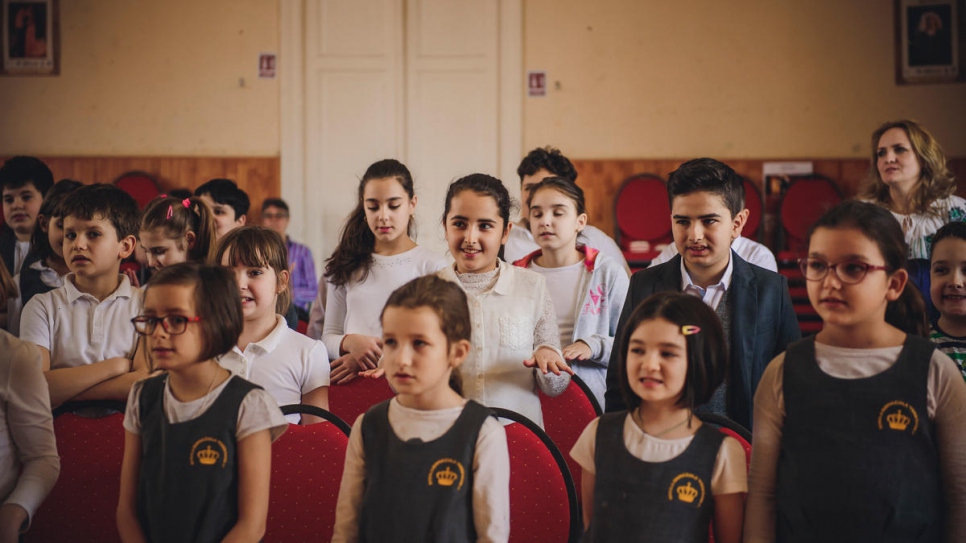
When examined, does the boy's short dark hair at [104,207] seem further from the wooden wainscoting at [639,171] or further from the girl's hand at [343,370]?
the wooden wainscoting at [639,171]

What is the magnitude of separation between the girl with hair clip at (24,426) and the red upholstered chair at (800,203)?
5580mm

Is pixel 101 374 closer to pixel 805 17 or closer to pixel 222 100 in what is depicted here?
pixel 222 100

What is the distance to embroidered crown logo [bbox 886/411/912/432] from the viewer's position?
1.62 metres

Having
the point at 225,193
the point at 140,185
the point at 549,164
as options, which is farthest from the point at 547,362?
the point at 140,185

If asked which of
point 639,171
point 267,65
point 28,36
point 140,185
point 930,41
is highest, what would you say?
point 28,36

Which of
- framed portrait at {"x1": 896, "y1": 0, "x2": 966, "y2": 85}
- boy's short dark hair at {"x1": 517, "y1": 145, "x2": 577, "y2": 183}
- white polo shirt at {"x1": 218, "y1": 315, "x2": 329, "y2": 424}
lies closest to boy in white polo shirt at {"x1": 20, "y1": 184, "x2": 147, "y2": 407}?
white polo shirt at {"x1": 218, "y1": 315, "x2": 329, "y2": 424}

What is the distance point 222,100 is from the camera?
6.86 metres

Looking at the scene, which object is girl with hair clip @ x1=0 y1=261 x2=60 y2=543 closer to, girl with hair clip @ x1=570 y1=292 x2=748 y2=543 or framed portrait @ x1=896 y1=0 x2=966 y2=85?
girl with hair clip @ x1=570 y1=292 x2=748 y2=543

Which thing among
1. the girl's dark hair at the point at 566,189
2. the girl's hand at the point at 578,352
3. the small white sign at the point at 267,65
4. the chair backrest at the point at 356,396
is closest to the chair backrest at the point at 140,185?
the small white sign at the point at 267,65

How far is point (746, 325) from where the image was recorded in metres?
2.26

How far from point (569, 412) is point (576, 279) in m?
0.77

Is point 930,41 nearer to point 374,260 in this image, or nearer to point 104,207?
point 374,260

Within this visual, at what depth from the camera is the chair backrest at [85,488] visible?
→ 2.06m

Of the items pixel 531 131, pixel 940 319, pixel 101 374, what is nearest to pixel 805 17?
pixel 531 131
